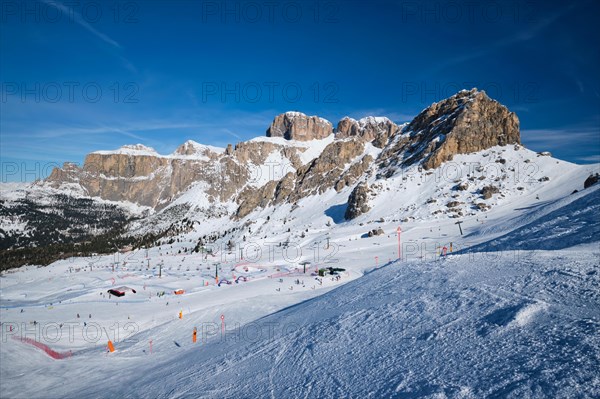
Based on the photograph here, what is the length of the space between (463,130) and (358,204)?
38998 millimetres

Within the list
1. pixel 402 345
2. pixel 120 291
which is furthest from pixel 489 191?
pixel 402 345

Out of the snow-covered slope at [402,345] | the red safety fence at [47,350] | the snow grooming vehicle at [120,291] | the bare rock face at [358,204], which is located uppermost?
the bare rock face at [358,204]

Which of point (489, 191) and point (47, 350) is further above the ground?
point (489, 191)

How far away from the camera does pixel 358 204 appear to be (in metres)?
84.7

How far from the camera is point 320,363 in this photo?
7176 millimetres

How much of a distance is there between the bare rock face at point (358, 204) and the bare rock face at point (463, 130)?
65.9 ft

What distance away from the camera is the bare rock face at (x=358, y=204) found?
3258 inches

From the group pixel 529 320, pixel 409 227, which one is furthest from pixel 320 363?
pixel 409 227

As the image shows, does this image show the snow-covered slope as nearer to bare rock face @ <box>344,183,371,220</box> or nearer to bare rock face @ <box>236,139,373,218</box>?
bare rock face @ <box>344,183,371,220</box>

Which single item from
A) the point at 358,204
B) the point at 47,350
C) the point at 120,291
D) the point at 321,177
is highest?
the point at 321,177

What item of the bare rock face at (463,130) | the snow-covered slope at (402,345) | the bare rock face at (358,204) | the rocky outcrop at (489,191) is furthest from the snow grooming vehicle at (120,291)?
the bare rock face at (463,130)

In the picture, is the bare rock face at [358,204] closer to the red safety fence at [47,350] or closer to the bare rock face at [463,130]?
the bare rock face at [463,130]

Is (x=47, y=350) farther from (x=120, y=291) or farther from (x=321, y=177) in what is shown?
(x=321, y=177)

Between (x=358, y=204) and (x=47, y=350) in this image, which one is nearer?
(x=47, y=350)
